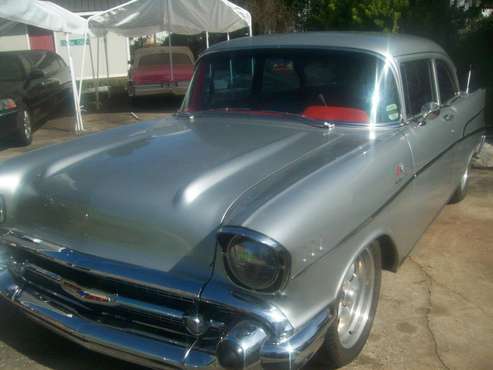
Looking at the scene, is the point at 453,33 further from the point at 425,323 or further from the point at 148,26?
the point at 425,323

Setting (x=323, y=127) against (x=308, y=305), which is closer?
(x=308, y=305)

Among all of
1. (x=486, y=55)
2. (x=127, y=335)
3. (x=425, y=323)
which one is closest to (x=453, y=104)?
(x=425, y=323)

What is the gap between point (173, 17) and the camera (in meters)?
12.0

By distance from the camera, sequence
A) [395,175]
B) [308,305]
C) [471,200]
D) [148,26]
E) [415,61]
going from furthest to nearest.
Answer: [148,26] < [471,200] < [415,61] < [395,175] < [308,305]

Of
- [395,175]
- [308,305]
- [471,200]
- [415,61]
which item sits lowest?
[471,200]

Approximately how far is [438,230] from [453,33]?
249 inches

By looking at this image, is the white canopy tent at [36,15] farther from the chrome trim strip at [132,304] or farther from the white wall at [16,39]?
the white wall at [16,39]

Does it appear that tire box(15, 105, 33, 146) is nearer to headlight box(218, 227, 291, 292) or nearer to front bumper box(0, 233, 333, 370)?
front bumper box(0, 233, 333, 370)

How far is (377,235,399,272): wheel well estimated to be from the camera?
10.1 feet

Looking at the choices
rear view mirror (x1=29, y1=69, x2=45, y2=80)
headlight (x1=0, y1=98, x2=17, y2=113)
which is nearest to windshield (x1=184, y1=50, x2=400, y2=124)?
headlight (x1=0, y1=98, x2=17, y2=113)

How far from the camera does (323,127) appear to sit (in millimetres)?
3377

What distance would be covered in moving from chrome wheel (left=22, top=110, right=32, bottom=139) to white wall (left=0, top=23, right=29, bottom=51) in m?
11.7

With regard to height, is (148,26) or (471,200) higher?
(148,26)

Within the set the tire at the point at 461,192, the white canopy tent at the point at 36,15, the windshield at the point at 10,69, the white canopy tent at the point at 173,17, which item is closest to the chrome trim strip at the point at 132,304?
the tire at the point at 461,192
